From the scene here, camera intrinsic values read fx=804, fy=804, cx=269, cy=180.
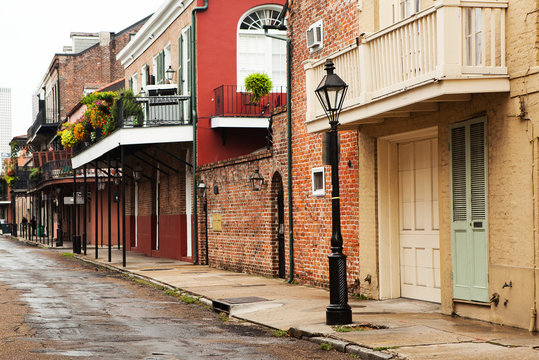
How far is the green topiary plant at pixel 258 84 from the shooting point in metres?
21.5

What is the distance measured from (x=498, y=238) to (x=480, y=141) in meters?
1.25

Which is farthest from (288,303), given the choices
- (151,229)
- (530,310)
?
(151,229)

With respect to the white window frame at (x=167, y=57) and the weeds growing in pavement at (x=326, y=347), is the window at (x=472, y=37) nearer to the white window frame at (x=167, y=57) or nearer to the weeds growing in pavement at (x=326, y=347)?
the weeds growing in pavement at (x=326, y=347)

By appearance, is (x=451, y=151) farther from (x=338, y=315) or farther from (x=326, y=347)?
(x=326, y=347)

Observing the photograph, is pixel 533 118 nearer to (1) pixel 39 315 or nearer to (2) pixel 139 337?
(2) pixel 139 337

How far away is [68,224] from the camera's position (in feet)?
156

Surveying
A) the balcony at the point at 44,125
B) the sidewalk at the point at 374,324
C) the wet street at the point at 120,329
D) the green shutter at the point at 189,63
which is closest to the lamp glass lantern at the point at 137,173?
the green shutter at the point at 189,63

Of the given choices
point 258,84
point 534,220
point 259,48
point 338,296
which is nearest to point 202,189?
point 258,84

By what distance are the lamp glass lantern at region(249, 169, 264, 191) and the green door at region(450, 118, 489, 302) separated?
7686 mm

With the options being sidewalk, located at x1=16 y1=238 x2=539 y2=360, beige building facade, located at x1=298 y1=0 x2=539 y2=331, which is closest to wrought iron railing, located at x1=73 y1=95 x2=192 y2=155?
sidewalk, located at x1=16 y1=238 x2=539 y2=360

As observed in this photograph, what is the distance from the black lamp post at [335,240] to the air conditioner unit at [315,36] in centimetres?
437

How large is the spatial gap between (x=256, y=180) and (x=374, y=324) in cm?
845

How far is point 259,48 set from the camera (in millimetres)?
23516

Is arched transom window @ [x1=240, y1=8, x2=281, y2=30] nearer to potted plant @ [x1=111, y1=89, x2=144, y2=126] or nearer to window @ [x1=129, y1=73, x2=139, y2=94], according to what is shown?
potted plant @ [x1=111, y1=89, x2=144, y2=126]
